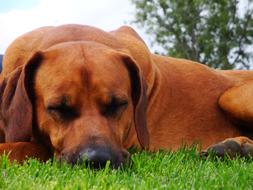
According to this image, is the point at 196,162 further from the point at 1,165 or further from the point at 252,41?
the point at 252,41

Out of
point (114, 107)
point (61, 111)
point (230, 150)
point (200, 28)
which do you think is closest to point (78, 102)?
point (61, 111)

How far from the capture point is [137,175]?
3998mm

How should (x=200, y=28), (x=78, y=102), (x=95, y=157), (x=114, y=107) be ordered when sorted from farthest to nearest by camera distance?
(x=200, y=28) → (x=114, y=107) → (x=78, y=102) → (x=95, y=157)

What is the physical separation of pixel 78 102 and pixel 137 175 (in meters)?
0.60

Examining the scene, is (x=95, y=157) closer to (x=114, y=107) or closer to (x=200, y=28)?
(x=114, y=107)

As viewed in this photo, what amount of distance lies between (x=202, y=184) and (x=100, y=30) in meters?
2.00

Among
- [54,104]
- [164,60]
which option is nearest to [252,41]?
[164,60]

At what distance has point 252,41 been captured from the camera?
1270 inches

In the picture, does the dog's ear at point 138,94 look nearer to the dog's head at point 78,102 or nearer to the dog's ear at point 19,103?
the dog's head at point 78,102

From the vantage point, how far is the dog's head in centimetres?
409

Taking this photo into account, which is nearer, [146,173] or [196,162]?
[146,173]

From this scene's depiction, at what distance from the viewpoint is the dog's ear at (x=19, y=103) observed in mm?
4469

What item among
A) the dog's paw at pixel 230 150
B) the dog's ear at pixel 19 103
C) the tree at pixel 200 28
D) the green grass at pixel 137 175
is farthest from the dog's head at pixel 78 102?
the tree at pixel 200 28

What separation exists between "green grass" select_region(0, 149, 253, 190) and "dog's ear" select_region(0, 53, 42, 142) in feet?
1.08
